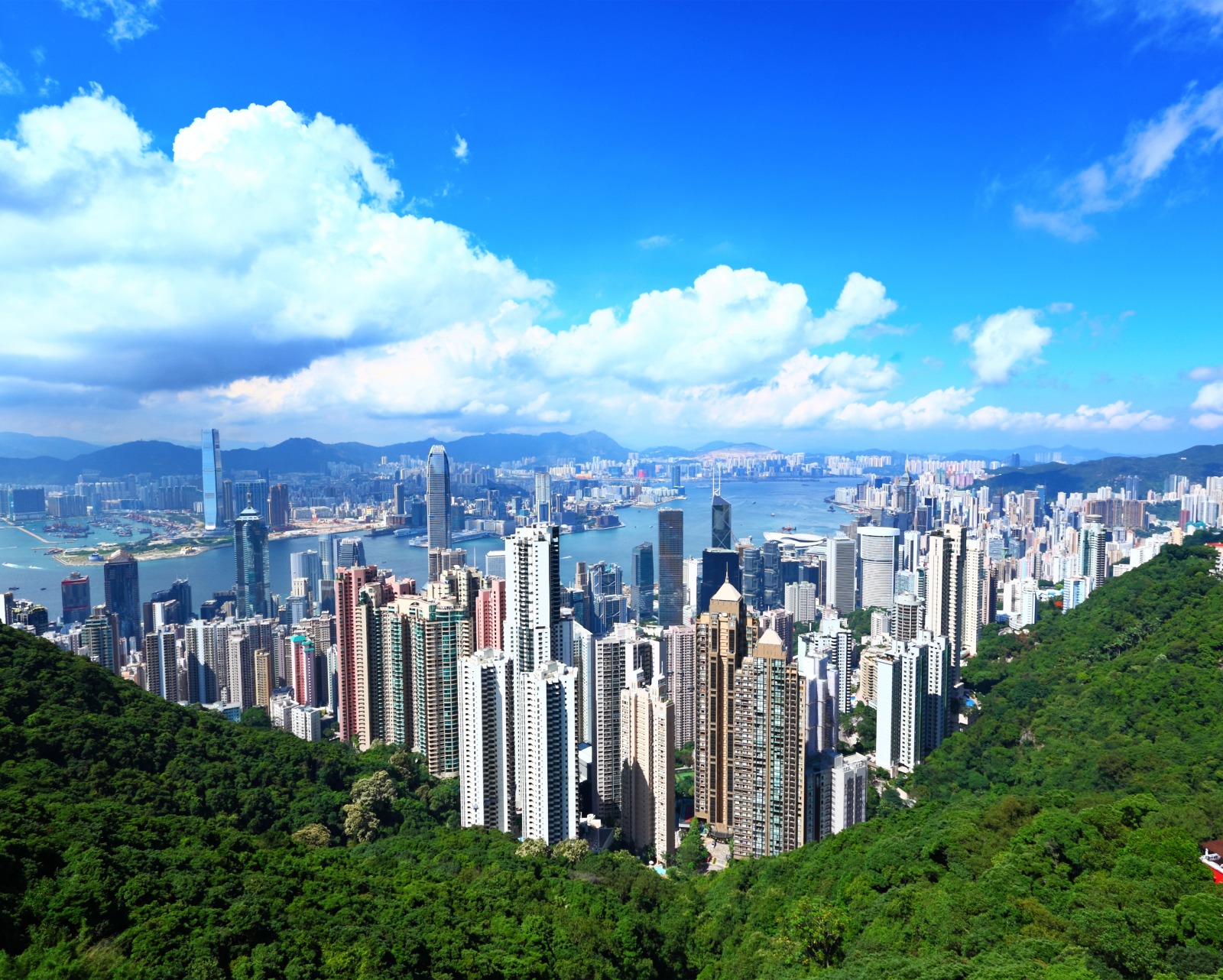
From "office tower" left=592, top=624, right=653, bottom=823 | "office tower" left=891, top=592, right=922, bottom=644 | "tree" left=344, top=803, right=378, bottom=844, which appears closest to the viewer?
"tree" left=344, top=803, right=378, bottom=844

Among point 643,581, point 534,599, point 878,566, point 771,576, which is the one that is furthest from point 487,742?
point 878,566

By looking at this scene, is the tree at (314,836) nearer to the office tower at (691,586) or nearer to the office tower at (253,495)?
the office tower at (691,586)

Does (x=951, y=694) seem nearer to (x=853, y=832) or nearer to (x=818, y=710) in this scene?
(x=818, y=710)

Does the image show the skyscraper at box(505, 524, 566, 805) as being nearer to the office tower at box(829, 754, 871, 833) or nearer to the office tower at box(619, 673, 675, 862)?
the office tower at box(619, 673, 675, 862)

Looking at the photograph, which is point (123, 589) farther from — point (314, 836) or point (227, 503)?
point (314, 836)

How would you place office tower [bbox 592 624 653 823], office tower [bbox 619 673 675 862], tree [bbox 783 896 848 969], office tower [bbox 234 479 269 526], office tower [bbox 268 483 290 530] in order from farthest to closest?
office tower [bbox 268 483 290 530] → office tower [bbox 234 479 269 526] → office tower [bbox 592 624 653 823] → office tower [bbox 619 673 675 862] → tree [bbox 783 896 848 969]

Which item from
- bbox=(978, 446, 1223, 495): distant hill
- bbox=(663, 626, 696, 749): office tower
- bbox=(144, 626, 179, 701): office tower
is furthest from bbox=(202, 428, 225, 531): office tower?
bbox=(978, 446, 1223, 495): distant hill

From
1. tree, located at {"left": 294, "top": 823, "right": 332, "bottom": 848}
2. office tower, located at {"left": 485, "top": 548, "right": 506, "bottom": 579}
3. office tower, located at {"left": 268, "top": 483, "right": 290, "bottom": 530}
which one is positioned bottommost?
tree, located at {"left": 294, "top": 823, "right": 332, "bottom": 848}
